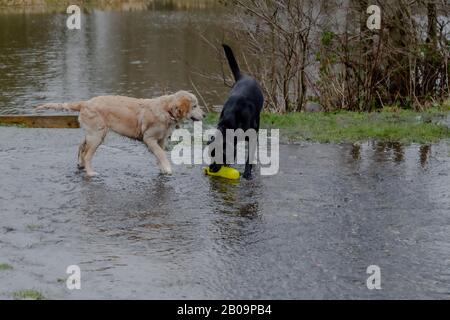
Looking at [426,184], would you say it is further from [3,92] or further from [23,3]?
[23,3]

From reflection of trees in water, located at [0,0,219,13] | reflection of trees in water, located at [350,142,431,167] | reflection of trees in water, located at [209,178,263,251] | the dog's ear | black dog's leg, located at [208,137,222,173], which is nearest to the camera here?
reflection of trees in water, located at [209,178,263,251]

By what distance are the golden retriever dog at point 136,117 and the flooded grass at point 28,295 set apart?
3670mm

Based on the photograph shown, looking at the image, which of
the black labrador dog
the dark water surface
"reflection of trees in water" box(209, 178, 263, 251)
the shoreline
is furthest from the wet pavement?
the dark water surface

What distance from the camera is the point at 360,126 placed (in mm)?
11961

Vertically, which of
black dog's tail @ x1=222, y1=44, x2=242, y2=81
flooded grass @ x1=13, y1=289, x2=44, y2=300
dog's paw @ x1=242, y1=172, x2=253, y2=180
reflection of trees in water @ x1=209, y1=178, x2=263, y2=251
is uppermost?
black dog's tail @ x1=222, y1=44, x2=242, y2=81

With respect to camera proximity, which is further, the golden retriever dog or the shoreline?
the shoreline

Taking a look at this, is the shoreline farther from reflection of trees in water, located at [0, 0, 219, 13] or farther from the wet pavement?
reflection of trees in water, located at [0, 0, 219, 13]

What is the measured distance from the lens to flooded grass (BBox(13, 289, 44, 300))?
5578mm

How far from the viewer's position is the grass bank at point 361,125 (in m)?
11.4

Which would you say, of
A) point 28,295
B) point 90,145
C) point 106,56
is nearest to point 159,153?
point 90,145

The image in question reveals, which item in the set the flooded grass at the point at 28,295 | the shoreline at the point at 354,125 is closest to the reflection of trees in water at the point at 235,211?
the flooded grass at the point at 28,295

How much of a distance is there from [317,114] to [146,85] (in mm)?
11652
